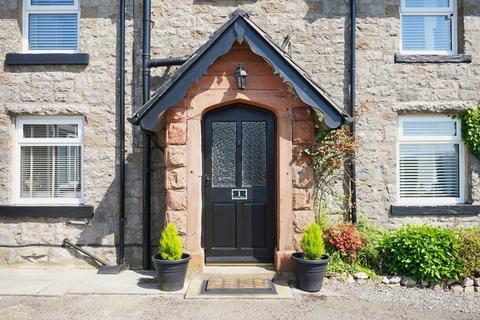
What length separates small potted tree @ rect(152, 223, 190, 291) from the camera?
17.5 feet

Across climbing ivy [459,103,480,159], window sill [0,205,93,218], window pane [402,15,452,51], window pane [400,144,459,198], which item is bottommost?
window sill [0,205,93,218]

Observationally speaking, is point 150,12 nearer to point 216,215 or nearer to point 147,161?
point 147,161

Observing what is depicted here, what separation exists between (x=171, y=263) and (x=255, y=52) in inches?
133

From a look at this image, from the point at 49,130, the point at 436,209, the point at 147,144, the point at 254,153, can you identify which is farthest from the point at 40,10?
the point at 436,209

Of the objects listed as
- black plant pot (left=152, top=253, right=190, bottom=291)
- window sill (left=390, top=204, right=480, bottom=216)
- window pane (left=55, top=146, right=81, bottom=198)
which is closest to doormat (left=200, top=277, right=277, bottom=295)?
black plant pot (left=152, top=253, right=190, bottom=291)

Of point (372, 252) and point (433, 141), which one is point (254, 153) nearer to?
point (372, 252)

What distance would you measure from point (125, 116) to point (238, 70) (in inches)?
93.9

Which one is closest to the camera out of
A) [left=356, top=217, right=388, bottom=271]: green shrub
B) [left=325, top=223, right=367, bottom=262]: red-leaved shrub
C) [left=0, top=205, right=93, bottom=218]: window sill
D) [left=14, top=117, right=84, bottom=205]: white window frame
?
[left=325, top=223, right=367, bottom=262]: red-leaved shrub

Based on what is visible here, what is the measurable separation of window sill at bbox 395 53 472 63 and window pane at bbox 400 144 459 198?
158cm

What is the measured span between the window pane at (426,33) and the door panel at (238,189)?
3.31m

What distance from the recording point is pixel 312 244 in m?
5.40

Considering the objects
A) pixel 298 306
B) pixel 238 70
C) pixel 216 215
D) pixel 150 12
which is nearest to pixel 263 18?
pixel 238 70

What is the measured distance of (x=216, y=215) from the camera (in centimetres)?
630

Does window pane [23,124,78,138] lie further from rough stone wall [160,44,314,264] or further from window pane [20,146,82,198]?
rough stone wall [160,44,314,264]
